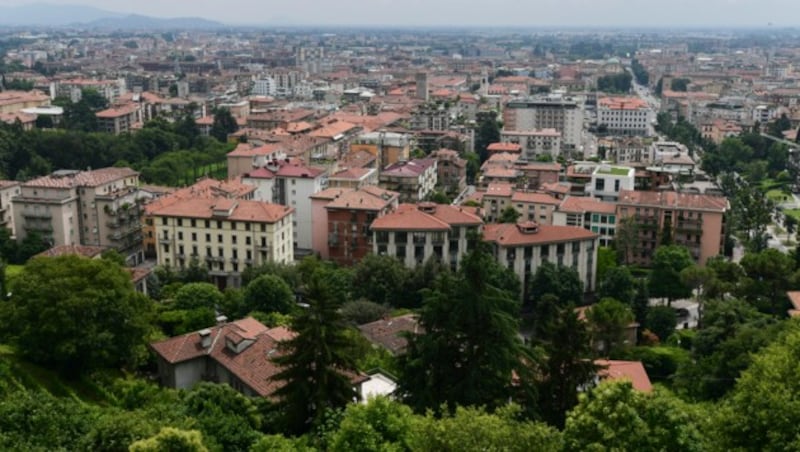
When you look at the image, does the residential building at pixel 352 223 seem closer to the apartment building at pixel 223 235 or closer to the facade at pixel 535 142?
the apartment building at pixel 223 235

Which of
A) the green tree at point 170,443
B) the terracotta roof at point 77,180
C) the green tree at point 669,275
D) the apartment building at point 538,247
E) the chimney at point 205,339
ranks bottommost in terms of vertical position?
the green tree at point 669,275

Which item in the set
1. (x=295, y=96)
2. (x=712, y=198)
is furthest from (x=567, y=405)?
(x=295, y=96)

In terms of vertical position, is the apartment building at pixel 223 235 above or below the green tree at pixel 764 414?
below

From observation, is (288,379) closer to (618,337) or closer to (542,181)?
(618,337)

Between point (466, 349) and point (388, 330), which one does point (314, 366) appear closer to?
point (466, 349)

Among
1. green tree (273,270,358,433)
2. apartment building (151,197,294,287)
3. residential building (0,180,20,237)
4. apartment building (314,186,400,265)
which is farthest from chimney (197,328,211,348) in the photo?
residential building (0,180,20,237)

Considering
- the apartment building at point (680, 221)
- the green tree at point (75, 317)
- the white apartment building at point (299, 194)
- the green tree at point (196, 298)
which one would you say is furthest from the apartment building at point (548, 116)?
the green tree at point (75, 317)
